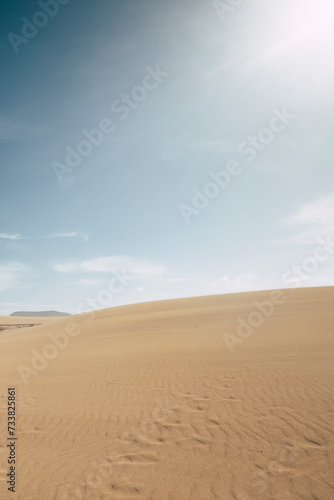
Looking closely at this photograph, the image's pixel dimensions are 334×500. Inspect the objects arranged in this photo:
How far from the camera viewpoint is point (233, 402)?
8.38m

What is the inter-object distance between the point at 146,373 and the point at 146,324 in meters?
14.8

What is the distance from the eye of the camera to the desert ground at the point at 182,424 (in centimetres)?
544

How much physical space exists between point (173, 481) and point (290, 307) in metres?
22.5

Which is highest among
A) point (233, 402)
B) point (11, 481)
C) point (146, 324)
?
point (146, 324)

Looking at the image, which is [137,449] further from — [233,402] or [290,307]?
[290,307]

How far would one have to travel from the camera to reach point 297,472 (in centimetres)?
544

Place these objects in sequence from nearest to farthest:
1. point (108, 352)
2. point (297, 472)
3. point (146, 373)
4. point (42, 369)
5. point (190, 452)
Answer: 1. point (297, 472)
2. point (190, 452)
3. point (146, 373)
4. point (42, 369)
5. point (108, 352)

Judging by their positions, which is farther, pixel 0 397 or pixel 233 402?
pixel 0 397

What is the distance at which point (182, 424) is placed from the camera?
7.50 m

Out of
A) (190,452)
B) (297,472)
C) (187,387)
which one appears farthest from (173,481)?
(187,387)

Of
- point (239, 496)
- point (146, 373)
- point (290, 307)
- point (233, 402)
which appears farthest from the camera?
point (290, 307)

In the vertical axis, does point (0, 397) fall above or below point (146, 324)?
below

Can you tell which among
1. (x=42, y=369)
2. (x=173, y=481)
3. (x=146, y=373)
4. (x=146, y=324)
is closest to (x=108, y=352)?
(x=42, y=369)

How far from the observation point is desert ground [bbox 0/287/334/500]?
5.44 m
